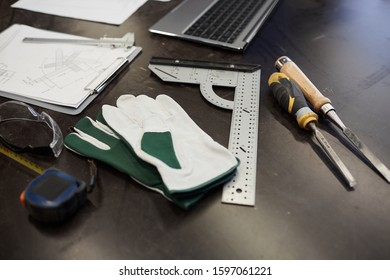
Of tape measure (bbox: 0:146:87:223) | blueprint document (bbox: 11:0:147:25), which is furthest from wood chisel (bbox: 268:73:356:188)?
blueprint document (bbox: 11:0:147:25)

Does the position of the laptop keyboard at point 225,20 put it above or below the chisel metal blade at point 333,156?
above

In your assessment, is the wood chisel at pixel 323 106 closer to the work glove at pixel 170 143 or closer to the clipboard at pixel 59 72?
the work glove at pixel 170 143

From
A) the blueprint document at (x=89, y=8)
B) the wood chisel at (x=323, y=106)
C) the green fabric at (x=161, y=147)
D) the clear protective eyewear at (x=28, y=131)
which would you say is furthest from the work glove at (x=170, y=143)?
the blueprint document at (x=89, y=8)

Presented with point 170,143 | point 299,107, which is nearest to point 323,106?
point 299,107

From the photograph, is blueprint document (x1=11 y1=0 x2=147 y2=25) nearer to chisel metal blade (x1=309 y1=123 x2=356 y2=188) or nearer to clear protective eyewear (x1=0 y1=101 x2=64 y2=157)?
clear protective eyewear (x1=0 y1=101 x2=64 y2=157)

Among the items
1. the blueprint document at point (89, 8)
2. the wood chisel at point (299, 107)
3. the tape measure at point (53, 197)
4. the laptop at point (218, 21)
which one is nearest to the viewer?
the tape measure at point (53, 197)

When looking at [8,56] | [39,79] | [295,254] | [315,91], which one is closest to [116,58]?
[39,79]

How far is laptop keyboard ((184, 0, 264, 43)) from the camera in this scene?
972 millimetres

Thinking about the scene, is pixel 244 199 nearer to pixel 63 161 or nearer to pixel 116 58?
pixel 63 161

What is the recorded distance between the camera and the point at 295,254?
0.53 meters

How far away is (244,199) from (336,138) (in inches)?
10.4

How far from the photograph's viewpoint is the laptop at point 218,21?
37.6 inches

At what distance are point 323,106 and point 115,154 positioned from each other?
46 cm

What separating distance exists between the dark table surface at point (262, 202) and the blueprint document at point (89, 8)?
33 cm
